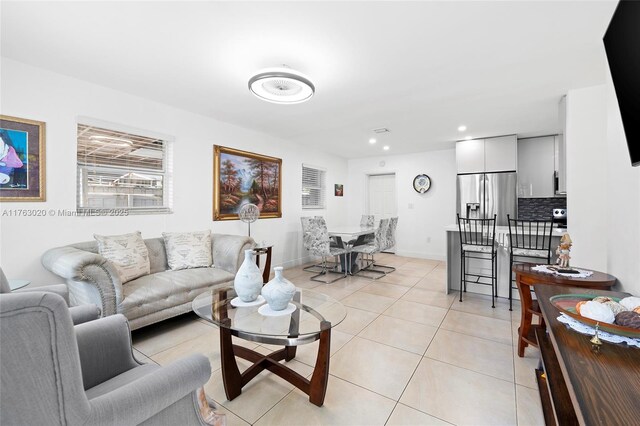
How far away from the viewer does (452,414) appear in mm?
1601

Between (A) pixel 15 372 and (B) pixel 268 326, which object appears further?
(B) pixel 268 326

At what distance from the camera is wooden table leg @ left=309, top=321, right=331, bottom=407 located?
5.25ft

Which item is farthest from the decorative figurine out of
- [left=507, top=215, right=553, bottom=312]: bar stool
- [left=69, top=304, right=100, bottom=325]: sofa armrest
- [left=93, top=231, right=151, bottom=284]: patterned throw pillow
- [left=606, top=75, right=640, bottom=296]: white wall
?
[left=93, top=231, right=151, bottom=284]: patterned throw pillow

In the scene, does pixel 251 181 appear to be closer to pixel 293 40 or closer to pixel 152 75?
pixel 152 75

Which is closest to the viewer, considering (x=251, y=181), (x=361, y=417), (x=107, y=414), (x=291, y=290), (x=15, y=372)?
(x=15, y=372)

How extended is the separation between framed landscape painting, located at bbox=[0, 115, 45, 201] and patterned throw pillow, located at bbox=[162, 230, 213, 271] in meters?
1.16

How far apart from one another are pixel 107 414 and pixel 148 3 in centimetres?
215

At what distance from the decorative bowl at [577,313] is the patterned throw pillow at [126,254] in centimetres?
308

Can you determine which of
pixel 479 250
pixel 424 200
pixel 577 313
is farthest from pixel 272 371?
pixel 424 200

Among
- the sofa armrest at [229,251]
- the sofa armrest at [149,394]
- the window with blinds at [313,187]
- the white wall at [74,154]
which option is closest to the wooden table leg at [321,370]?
the sofa armrest at [149,394]

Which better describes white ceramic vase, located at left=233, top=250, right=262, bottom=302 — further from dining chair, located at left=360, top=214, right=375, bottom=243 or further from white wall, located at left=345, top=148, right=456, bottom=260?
white wall, located at left=345, top=148, right=456, bottom=260

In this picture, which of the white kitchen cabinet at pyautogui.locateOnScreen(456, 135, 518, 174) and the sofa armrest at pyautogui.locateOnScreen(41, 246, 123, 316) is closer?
the sofa armrest at pyautogui.locateOnScreen(41, 246, 123, 316)

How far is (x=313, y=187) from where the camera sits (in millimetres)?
6172

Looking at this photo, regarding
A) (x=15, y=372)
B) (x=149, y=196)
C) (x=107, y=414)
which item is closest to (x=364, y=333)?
(x=107, y=414)
